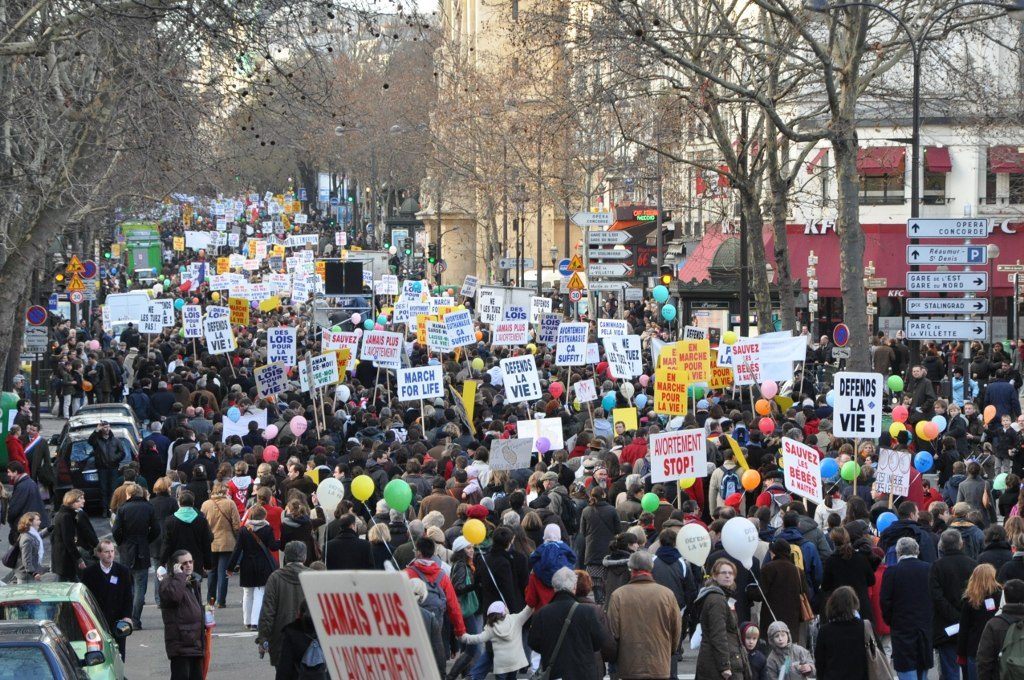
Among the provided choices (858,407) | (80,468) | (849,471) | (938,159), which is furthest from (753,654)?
(938,159)

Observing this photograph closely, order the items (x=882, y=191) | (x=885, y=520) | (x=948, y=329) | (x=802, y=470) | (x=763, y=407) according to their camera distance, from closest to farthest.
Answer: (x=885, y=520) < (x=802, y=470) < (x=948, y=329) < (x=763, y=407) < (x=882, y=191)

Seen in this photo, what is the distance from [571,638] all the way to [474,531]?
2.53 m

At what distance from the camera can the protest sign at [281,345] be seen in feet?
86.0

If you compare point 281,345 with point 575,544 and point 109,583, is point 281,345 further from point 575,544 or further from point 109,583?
point 109,583

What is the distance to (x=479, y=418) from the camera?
2264 centimetres

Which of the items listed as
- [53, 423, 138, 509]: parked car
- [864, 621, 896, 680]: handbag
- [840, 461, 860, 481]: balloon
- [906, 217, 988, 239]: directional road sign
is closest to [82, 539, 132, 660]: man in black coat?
[864, 621, 896, 680]: handbag

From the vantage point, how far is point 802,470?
45.1ft

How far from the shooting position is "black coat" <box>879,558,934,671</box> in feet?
35.6

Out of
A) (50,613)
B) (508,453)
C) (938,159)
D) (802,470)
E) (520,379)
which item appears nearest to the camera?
(50,613)

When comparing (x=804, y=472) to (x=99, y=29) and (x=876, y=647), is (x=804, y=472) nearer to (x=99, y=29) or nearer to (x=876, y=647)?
(x=876, y=647)

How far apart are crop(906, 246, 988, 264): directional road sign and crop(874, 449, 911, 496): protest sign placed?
18.4 feet

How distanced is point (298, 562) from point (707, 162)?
24000mm

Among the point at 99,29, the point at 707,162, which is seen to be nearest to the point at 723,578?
the point at 99,29

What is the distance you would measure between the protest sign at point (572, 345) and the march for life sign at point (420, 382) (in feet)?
12.2
